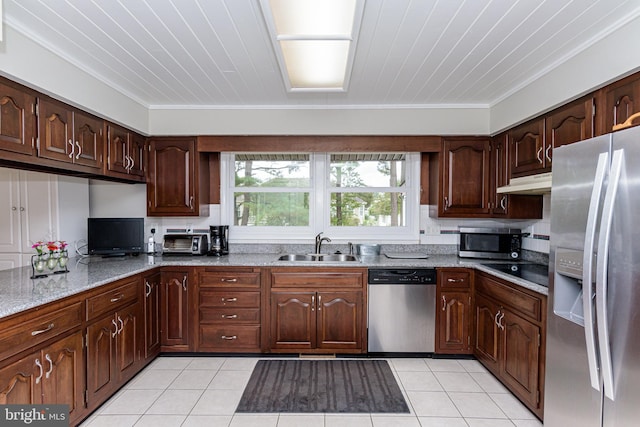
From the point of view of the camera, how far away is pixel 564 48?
6.66 feet

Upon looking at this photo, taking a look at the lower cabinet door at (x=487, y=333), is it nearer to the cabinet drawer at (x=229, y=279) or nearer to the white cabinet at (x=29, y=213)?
the cabinet drawer at (x=229, y=279)

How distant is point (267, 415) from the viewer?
2102mm

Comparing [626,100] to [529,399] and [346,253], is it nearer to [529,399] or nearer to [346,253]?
[529,399]

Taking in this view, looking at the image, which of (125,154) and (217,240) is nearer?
(125,154)

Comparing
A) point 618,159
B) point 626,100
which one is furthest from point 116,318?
point 626,100

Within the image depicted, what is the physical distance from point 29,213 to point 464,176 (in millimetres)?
4042

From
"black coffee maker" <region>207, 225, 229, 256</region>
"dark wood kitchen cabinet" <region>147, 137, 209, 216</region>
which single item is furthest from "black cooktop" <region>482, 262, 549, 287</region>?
"dark wood kitchen cabinet" <region>147, 137, 209, 216</region>

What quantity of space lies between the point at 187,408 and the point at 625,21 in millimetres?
3441

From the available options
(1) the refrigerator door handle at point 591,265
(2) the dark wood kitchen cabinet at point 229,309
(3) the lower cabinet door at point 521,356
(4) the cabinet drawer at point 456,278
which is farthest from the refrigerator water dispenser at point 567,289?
(2) the dark wood kitchen cabinet at point 229,309

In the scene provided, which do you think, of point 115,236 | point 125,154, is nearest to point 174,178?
point 125,154

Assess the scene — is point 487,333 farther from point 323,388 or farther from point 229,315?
point 229,315

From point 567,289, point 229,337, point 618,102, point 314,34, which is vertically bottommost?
point 229,337

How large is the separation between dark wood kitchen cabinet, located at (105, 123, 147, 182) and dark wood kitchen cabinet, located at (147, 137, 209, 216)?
0.09 metres

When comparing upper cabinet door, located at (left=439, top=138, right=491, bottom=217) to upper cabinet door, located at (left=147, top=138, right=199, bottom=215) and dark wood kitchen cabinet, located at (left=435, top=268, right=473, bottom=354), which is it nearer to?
dark wood kitchen cabinet, located at (left=435, top=268, right=473, bottom=354)
